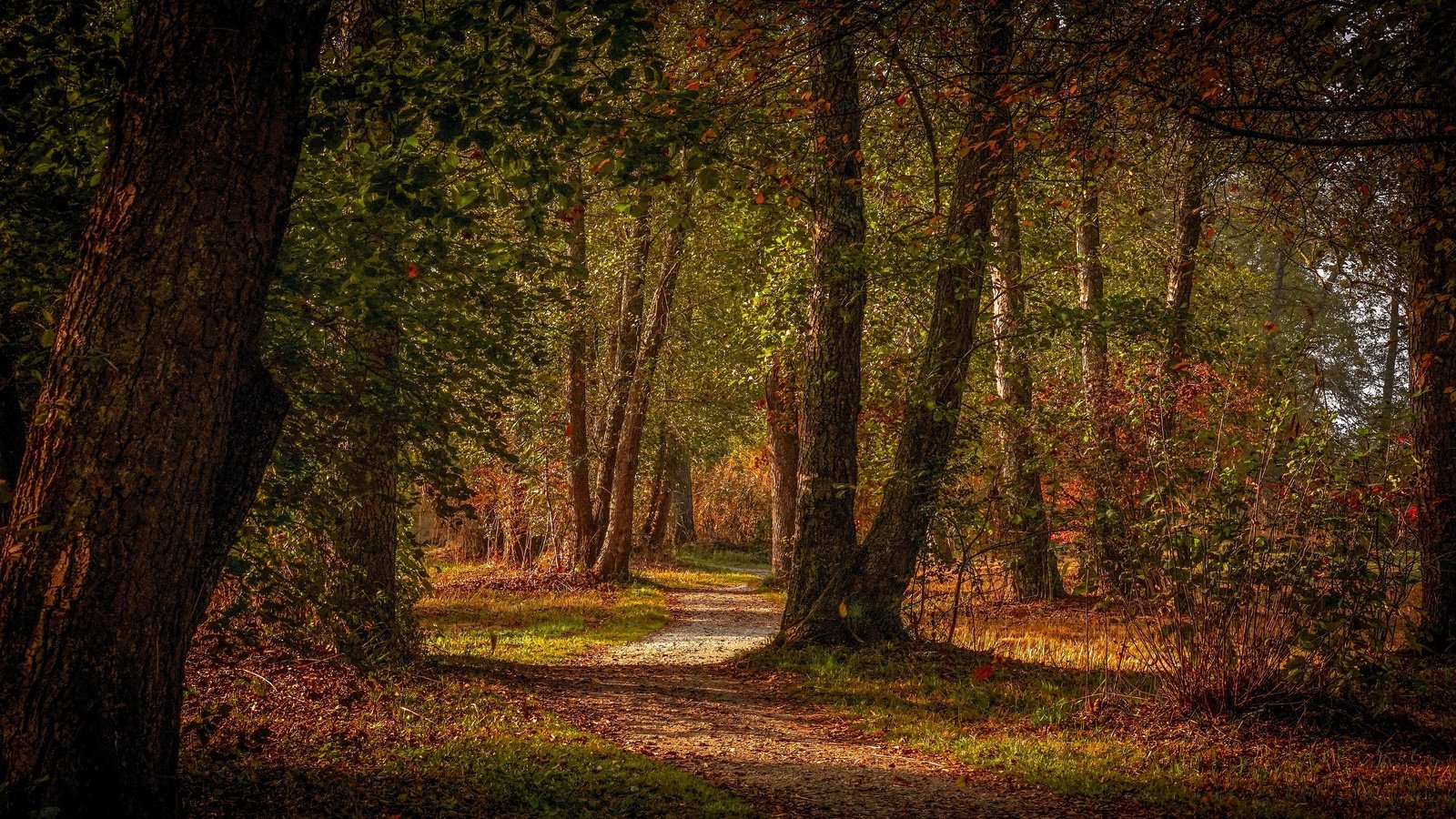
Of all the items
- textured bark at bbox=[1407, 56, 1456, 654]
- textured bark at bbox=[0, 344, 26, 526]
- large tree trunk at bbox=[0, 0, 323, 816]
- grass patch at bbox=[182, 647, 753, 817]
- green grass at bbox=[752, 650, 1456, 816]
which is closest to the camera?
large tree trunk at bbox=[0, 0, 323, 816]

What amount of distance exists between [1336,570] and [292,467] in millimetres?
7058

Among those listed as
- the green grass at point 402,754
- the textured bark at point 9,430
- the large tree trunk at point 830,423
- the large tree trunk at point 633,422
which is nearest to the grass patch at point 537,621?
the large tree trunk at point 633,422

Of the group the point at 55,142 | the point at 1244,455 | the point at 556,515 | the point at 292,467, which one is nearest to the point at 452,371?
the point at 292,467

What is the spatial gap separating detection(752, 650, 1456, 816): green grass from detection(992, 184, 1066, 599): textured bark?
1.33 metres

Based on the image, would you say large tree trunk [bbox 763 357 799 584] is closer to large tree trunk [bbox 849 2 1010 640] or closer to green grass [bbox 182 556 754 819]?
large tree trunk [bbox 849 2 1010 640]

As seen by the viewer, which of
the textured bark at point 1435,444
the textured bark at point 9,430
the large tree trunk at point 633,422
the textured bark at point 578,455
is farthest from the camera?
the textured bark at point 578,455

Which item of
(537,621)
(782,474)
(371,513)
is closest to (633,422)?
(782,474)

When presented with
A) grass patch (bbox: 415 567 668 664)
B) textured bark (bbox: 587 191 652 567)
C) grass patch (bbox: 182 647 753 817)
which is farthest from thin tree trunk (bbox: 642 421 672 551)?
grass patch (bbox: 182 647 753 817)

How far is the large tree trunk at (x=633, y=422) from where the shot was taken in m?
19.6

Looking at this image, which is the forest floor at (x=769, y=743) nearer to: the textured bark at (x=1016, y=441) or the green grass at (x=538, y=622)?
the green grass at (x=538, y=622)

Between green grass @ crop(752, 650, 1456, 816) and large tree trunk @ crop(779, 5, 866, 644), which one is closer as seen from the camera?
green grass @ crop(752, 650, 1456, 816)

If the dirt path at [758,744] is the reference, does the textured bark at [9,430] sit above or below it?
above

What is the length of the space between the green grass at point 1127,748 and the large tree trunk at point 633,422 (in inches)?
429

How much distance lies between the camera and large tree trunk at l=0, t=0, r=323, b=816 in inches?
150
